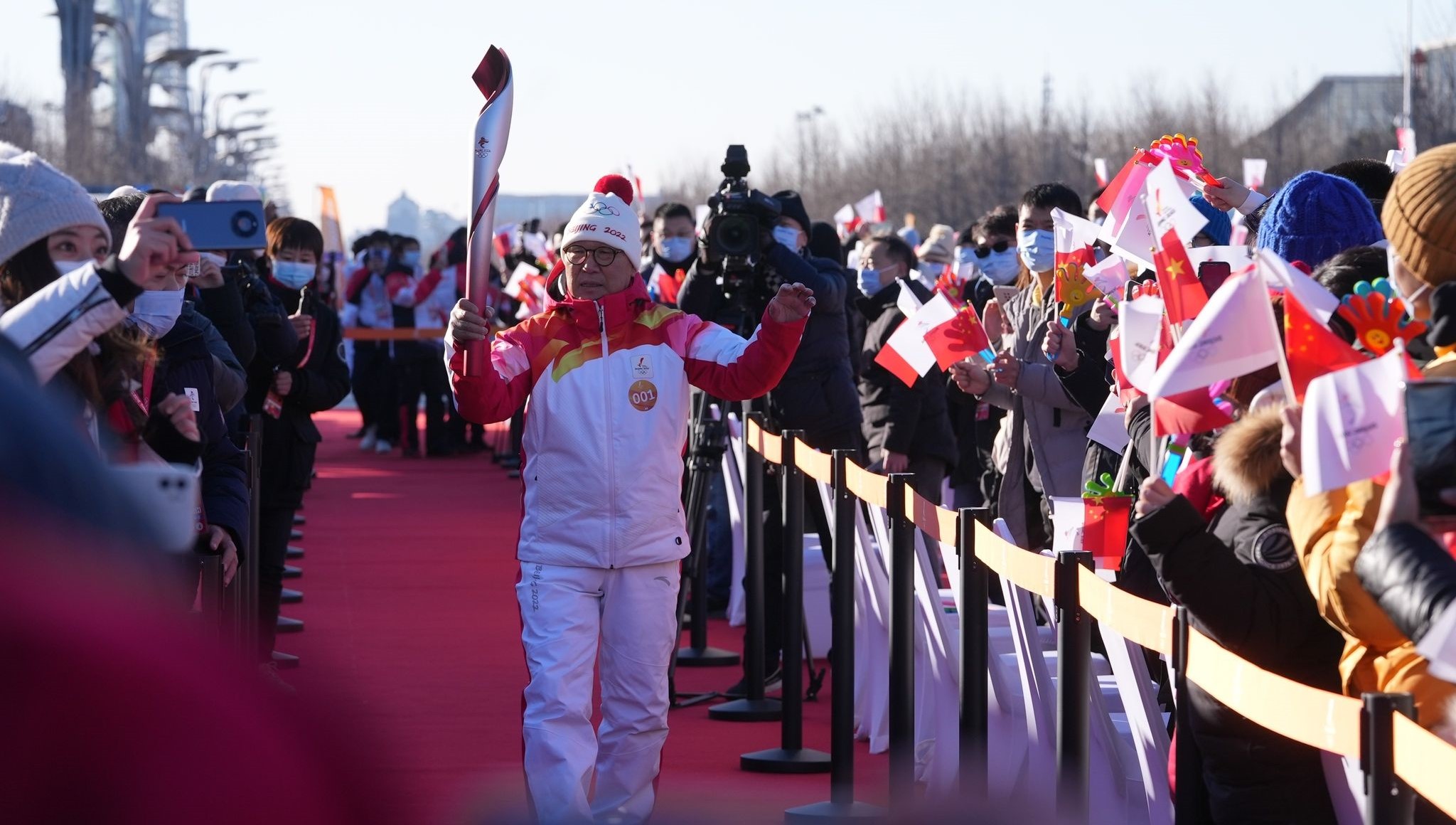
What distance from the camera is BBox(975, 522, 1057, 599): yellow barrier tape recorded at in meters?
4.48

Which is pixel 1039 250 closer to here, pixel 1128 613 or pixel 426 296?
pixel 1128 613

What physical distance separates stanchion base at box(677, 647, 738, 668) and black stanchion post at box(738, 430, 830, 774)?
7.02 ft

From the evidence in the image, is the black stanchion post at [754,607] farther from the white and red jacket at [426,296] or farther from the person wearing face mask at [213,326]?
the white and red jacket at [426,296]

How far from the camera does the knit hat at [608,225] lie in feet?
20.2

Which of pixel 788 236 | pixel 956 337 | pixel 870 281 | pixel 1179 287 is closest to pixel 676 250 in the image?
pixel 870 281

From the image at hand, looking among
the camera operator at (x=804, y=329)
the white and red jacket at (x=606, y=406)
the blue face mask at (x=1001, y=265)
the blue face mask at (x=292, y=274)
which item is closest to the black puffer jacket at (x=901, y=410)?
the camera operator at (x=804, y=329)

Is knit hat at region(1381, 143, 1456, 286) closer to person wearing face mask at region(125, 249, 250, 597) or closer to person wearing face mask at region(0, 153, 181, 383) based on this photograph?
person wearing face mask at region(0, 153, 181, 383)

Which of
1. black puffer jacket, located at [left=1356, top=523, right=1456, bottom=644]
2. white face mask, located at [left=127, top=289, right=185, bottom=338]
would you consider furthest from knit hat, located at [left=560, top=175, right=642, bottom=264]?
black puffer jacket, located at [left=1356, top=523, right=1456, bottom=644]

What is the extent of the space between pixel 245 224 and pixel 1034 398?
3578 millimetres

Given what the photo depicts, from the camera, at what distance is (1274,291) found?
13.8ft

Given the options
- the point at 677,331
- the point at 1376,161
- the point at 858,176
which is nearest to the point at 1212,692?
the point at 677,331

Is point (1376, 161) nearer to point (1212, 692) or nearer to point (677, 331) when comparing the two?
point (677, 331)

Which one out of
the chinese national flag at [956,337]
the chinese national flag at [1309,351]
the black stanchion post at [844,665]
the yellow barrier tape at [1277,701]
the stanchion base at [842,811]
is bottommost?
the stanchion base at [842,811]

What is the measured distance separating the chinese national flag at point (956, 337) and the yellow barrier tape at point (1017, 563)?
1635 mm
